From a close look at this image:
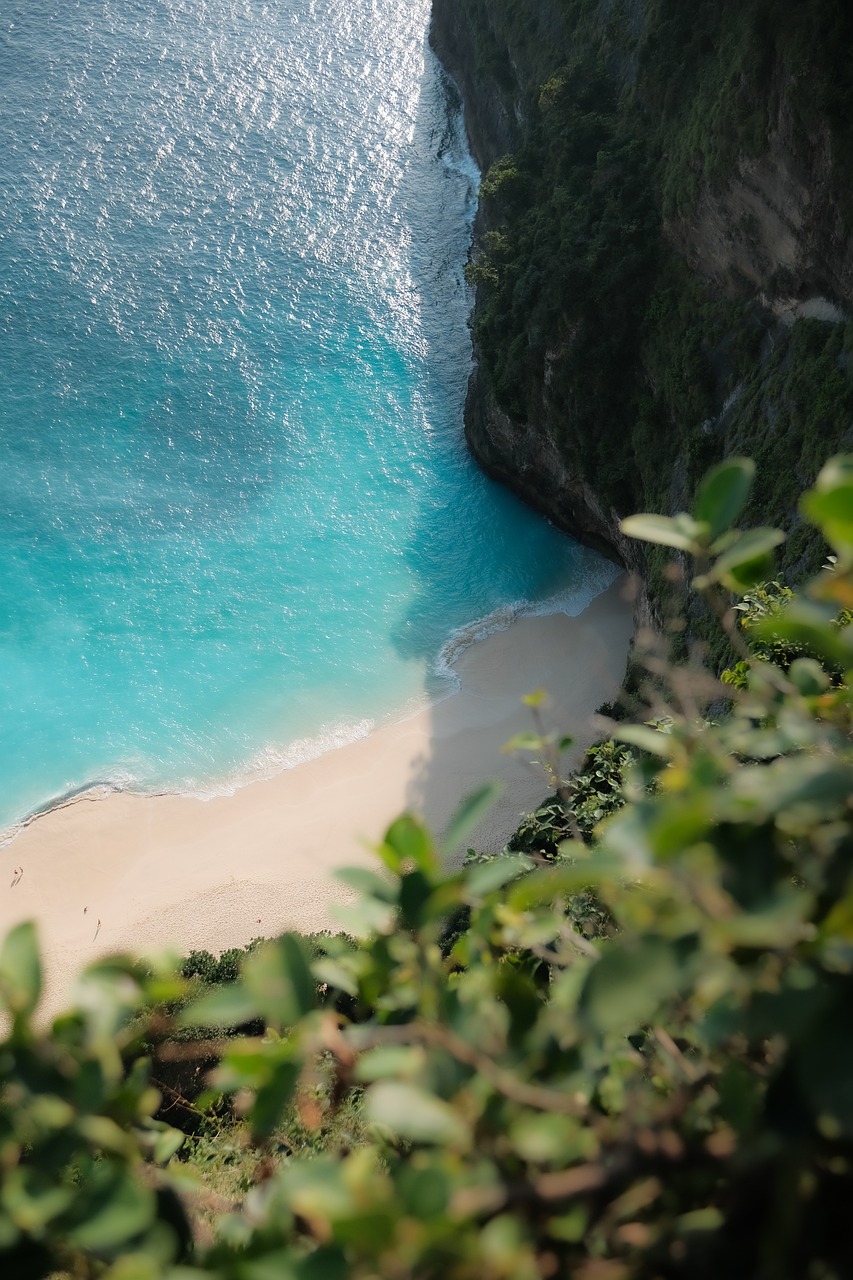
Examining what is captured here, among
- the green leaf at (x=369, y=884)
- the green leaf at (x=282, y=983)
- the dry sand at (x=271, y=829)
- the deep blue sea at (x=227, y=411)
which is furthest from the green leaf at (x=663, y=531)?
the deep blue sea at (x=227, y=411)

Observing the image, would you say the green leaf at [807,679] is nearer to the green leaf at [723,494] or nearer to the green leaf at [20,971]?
the green leaf at [723,494]

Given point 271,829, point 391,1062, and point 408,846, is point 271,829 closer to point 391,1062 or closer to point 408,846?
point 408,846

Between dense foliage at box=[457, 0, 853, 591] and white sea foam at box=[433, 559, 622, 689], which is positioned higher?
dense foliage at box=[457, 0, 853, 591]

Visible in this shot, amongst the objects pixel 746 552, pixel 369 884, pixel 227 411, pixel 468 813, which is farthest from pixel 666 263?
pixel 369 884

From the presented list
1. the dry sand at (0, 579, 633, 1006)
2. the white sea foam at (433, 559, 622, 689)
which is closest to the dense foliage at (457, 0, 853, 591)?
the white sea foam at (433, 559, 622, 689)

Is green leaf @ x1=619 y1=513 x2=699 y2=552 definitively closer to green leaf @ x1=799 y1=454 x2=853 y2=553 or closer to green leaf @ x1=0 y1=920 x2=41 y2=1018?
green leaf @ x1=799 y1=454 x2=853 y2=553

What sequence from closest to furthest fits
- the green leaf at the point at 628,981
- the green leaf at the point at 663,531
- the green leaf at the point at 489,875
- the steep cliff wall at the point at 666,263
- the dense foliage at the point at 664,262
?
the green leaf at the point at 628,981
the green leaf at the point at 489,875
the green leaf at the point at 663,531
the dense foliage at the point at 664,262
the steep cliff wall at the point at 666,263

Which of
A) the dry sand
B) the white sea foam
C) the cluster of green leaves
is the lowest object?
the dry sand
